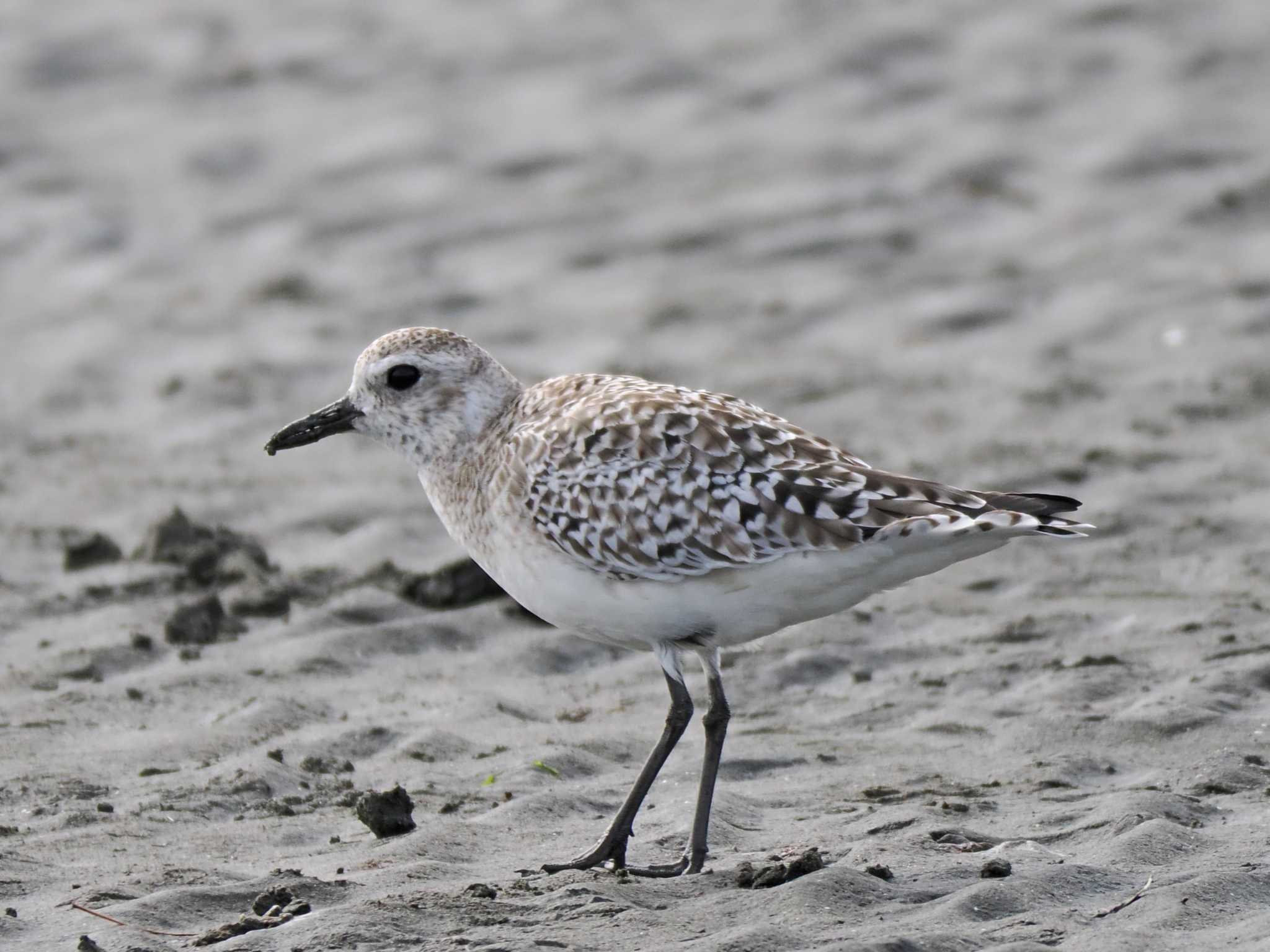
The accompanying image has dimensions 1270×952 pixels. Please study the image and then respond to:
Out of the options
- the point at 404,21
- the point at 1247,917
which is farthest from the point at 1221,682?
the point at 404,21

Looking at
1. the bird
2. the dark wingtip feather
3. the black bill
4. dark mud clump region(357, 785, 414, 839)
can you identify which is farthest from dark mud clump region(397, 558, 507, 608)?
the dark wingtip feather

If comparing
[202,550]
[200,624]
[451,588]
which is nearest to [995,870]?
[451,588]

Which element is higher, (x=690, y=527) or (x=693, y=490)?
(x=693, y=490)

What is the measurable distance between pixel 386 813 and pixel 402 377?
5.95 feet

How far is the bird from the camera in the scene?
21.0 feet

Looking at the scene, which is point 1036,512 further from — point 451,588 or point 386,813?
point 451,588

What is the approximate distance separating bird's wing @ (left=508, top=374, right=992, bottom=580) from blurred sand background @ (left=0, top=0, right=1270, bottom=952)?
1038 millimetres

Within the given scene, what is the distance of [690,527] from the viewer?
655cm

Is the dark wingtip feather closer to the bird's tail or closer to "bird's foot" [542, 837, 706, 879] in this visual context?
the bird's tail

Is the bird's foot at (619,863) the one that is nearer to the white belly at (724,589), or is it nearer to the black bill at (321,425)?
the white belly at (724,589)

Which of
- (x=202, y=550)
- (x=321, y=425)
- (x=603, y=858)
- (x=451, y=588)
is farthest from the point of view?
(x=202, y=550)

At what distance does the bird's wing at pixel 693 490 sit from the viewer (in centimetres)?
646

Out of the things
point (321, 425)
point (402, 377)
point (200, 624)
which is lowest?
point (200, 624)

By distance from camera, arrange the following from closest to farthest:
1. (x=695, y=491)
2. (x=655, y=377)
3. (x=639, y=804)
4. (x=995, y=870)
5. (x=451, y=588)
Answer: (x=995, y=870), (x=639, y=804), (x=695, y=491), (x=451, y=588), (x=655, y=377)
